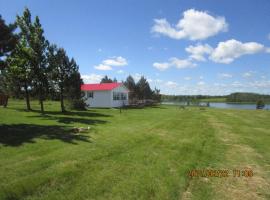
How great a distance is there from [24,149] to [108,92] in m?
26.0

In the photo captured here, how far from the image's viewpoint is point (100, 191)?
4469 mm

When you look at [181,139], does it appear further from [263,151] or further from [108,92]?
[108,92]

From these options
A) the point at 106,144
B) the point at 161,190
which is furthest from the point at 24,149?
the point at 161,190

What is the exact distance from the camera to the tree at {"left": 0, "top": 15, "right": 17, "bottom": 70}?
11.8 metres

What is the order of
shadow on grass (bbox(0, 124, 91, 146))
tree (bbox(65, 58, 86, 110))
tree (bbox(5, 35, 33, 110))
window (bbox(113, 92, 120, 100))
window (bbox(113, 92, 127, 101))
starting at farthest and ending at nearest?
window (bbox(113, 92, 127, 101)) < window (bbox(113, 92, 120, 100)) < tree (bbox(65, 58, 86, 110)) < tree (bbox(5, 35, 33, 110)) < shadow on grass (bbox(0, 124, 91, 146))

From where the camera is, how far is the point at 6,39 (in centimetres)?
1202

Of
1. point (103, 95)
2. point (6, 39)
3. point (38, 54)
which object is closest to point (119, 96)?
point (103, 95)
